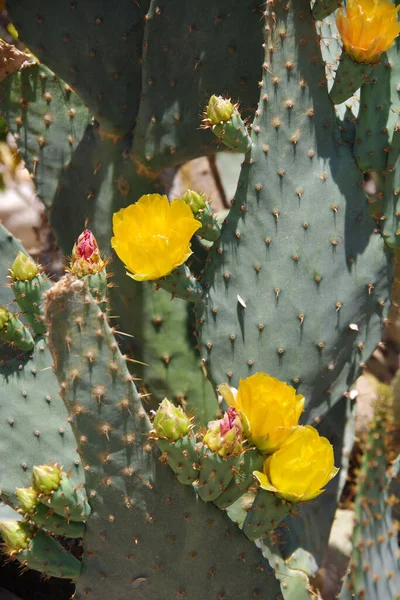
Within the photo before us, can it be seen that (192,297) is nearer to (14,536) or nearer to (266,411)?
(266,411)

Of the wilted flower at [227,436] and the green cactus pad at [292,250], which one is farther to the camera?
the green cactus pad at [292,250]

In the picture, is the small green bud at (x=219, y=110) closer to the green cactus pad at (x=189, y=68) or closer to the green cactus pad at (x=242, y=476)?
the green cactus pad at (x=189, y=68)

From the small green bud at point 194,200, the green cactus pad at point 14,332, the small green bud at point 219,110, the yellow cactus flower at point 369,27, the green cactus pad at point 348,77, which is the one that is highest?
the yellow cactus flower at point 369,27

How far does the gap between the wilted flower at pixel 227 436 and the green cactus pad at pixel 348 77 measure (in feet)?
2.15

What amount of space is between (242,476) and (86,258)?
0.44m

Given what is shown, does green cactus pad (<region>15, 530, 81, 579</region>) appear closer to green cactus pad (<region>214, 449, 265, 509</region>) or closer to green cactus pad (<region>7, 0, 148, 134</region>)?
green cactus pad (<region>214, 449, 265, 509</region>)

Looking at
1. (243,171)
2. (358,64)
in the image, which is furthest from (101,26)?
(358,64)

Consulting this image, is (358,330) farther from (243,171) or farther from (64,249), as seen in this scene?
(64,249)

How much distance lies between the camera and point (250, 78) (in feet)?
5.12

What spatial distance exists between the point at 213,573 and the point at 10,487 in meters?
0.41

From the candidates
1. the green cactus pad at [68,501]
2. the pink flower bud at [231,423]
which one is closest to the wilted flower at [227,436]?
the pink flower bud at [231,423]

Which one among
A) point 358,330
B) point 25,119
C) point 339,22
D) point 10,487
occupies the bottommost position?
point 10,487

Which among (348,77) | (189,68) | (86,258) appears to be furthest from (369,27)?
(86,258)

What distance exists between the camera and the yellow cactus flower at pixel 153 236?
3.99 ft
